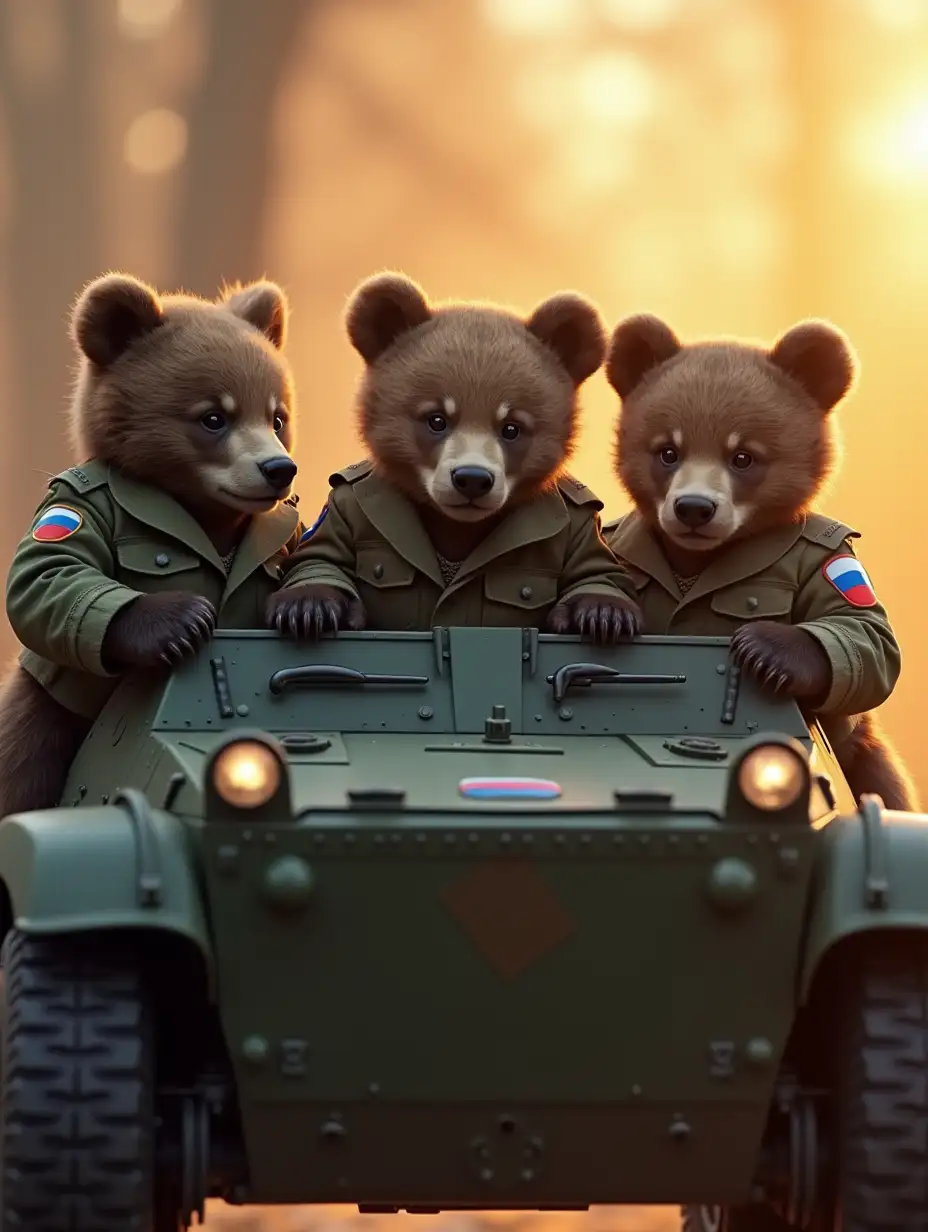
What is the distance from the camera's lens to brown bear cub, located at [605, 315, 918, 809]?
4797mm

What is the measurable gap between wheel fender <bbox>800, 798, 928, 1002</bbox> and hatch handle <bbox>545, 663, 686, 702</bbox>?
2.58 feet

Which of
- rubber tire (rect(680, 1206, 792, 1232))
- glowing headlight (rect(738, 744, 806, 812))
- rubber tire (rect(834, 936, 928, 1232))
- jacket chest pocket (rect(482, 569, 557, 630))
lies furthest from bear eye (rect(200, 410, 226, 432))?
rubber tire (rect(680, 1206, 792, 1232))

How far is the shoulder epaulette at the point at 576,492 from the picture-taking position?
4980mm

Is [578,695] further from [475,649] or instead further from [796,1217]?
[796,1217]

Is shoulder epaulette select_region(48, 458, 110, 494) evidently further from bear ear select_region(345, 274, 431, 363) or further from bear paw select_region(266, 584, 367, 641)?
bear ear select_region(345, 274, 431, 363)

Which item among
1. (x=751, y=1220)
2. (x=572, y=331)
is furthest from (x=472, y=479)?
(x=751, y=1220)

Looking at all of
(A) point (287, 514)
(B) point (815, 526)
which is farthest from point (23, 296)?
(B) point (815, 526)

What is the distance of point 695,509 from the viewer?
4.73 m

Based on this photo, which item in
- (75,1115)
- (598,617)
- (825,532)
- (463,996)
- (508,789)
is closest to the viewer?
(75,1115)

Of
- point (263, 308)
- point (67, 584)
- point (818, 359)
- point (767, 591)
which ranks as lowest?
point (67, 584)

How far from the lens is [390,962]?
11.5 feet

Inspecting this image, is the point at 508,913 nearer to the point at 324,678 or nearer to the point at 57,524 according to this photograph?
the point at 324,678

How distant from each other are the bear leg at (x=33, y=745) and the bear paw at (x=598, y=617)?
3.98ft

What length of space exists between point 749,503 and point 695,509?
8.4 inches
